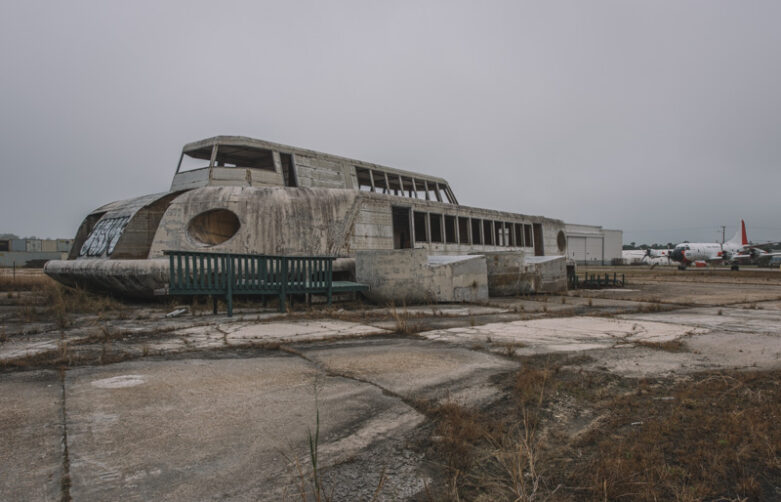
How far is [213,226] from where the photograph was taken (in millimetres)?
10641

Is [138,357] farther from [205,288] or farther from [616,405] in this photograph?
[616,405]

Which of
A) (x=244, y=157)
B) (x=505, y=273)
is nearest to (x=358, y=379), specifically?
(x=505, y=273)

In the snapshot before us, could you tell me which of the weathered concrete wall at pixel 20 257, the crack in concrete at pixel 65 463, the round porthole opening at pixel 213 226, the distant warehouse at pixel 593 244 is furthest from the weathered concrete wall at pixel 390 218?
the weathered concrete wall at pixel 20 257

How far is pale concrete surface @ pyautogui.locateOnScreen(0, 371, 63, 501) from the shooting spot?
1.85 metres

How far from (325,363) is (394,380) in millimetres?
811

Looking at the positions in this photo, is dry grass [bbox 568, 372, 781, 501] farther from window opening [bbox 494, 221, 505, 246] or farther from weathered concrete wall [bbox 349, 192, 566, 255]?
window opening [bbox 494, 221, 505, 246]

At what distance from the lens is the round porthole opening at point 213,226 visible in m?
10.3

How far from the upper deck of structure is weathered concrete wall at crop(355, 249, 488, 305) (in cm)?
372

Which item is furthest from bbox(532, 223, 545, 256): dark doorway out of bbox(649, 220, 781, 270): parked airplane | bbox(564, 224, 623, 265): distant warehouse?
bbox(564, 224, 623, 265): distant warehouse

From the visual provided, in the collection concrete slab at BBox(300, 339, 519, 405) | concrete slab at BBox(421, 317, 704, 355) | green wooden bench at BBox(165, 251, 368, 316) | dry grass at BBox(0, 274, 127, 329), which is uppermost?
green wooden bench at BBox(165, 251, 368, 316)

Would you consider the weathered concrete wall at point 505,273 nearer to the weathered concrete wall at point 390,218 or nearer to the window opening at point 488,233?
the weathered concrete wall at point 390,218

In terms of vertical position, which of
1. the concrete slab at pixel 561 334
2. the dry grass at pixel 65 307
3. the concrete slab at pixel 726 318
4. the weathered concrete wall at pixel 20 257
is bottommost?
the concrete slab at pixel 726 318

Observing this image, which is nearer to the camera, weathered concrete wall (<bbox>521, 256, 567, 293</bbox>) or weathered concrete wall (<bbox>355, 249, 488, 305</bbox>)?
weathered concrete wall (<bbox>355, 249, 488, 305</bbox>)

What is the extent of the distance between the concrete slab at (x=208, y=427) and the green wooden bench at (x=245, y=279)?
11.5ft
